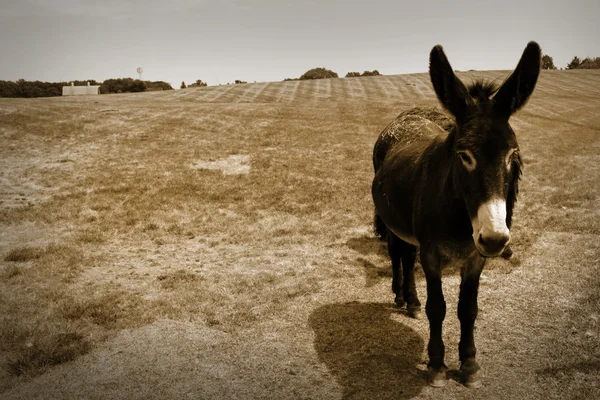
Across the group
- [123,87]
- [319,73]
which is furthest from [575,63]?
[123,87]

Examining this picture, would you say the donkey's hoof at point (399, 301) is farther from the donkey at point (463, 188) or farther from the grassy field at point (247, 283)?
the donkey at point (463, 188)

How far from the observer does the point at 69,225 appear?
9.08 m

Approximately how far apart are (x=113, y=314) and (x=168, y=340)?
3.74 ft

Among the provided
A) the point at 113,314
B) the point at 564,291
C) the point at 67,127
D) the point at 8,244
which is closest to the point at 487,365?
the point at 564,291

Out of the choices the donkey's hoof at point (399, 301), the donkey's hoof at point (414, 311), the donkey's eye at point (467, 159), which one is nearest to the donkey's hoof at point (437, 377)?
the donkey's hoof at point (414, 311)

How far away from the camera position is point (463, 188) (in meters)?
3.21

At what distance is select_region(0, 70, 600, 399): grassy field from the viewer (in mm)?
4051

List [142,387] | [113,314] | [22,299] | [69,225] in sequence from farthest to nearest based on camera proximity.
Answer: [69,225]
[22,299]
[113,314]
[142,387]

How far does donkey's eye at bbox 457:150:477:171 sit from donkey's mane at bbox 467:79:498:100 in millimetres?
608

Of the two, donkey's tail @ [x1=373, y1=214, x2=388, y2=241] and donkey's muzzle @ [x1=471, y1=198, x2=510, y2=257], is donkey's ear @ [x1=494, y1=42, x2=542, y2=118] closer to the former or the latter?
donkey's muzzle @ [x1=471, y1=198, x2=510, y2=257]

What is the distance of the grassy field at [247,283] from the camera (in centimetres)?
405

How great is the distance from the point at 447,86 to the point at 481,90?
0.34 metres

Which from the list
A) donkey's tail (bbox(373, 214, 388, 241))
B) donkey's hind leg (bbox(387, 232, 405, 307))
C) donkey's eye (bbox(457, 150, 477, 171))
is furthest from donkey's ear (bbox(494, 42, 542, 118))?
donkey's tail (bbox(373, 214, 388, 241))

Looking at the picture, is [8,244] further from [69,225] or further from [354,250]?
[354,250]
